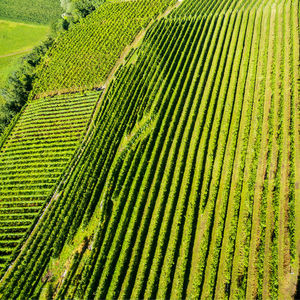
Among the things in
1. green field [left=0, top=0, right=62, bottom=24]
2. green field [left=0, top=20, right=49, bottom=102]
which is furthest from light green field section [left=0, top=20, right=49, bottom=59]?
green field [left=0, top=0, right=62, bottom=24]

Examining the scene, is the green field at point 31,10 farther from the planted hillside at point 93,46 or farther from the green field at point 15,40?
the planted hillside at point 93,46

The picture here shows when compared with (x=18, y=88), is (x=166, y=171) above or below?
below

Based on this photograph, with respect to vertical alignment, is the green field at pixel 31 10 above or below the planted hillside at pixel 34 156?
above

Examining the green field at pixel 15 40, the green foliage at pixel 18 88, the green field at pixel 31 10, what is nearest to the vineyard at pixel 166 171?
the green foliage at pixel 18 88

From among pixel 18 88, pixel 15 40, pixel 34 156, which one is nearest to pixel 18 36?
pixel 15 40

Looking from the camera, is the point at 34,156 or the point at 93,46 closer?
the point at 34,156

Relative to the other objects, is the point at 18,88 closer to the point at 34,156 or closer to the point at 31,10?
the point at 34,156

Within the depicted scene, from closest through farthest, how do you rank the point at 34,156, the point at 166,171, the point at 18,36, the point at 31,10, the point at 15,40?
the point at 166,171 → the point at 34,156 → the point at 15,40 → the point at 18,36 → the point at 31,10

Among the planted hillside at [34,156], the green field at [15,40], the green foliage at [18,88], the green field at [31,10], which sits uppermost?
the green field at [31,10]
